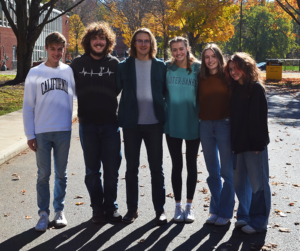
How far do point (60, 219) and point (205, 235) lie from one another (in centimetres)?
159

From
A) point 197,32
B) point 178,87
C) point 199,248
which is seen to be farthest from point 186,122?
point 197,32

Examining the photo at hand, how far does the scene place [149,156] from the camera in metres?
4.64

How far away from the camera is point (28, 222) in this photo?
15.0 ft

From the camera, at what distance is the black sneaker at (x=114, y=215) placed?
463 cm

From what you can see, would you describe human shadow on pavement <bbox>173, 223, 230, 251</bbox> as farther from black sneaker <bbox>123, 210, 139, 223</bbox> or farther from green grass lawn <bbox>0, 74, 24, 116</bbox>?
green grass lawn <bbox>0, 74, 24, 116</bbox>

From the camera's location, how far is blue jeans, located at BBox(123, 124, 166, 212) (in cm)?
451

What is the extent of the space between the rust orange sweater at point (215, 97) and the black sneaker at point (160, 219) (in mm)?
1211

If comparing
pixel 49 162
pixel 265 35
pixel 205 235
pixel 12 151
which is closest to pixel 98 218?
pixel 49 162

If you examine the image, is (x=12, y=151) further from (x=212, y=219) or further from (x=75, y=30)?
(x=75, y=30)

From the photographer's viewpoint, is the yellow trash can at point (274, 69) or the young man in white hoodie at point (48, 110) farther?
the yellow trash can at point (274, 69)

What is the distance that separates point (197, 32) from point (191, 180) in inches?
1400

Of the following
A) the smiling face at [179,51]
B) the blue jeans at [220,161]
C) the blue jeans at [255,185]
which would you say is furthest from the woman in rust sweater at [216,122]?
the smiling face at [179,51]

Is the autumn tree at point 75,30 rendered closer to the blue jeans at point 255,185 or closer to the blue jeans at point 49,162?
the blue jeans at point 49,162

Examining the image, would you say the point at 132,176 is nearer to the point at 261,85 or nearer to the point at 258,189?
the point at 258,189
